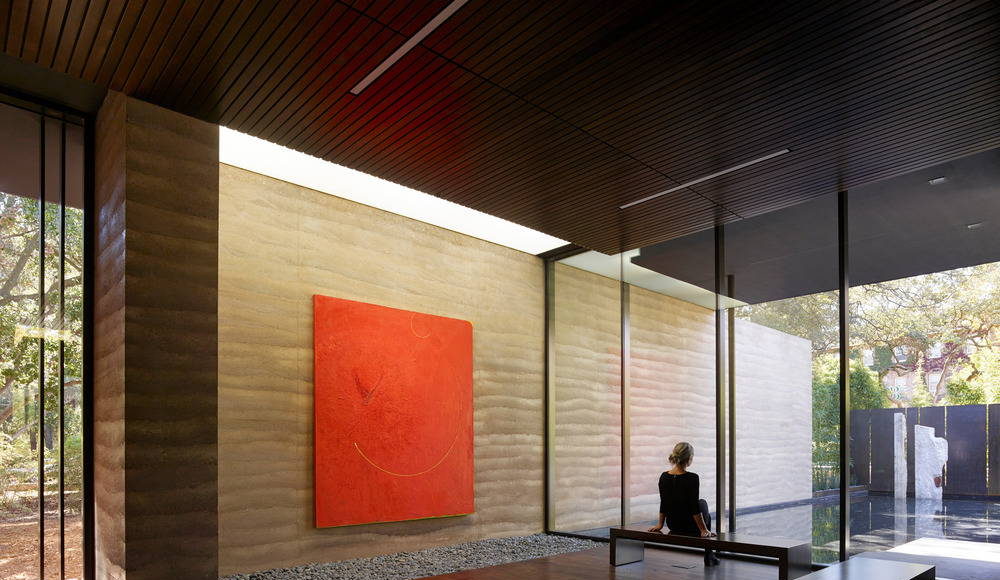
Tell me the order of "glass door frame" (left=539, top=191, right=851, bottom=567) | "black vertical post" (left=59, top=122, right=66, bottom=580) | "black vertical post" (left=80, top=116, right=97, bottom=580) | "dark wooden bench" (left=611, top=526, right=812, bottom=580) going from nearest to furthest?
1. "black vertical post" (left=59, top=122, right=66, bottom=580)
2. "black vertical post" (left=80, top=116, right=97, bottom=580)
3. "dark wooden bench" (left=611, top=526, right=812, bottom=580)
4. "glass door frame" (left=539, top=191, right=851, bottom=567)

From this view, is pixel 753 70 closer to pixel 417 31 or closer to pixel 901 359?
pixel 417 31

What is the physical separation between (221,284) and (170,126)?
6.44 feet

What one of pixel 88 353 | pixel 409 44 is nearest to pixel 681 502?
pixel 409 44

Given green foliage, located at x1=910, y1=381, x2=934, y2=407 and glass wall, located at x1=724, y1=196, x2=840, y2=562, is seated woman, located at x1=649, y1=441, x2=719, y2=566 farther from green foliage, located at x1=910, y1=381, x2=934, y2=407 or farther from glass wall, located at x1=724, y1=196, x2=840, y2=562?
green foliage, located at x1=910, y1=381, x2=934, y2=407

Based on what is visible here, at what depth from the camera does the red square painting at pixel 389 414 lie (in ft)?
25.1

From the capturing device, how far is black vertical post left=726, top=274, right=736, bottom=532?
8.07 metres

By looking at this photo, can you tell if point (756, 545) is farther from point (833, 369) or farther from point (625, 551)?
point (833, 369)

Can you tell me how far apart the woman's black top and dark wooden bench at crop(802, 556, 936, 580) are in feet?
4.66

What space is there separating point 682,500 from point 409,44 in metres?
4.87

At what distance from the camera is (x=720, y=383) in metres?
8.32

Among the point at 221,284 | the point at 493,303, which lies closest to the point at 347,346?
the point at 221,284

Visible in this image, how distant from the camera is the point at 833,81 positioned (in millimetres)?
5051

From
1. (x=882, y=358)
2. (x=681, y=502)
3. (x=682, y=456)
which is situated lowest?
(x=681, y=502)

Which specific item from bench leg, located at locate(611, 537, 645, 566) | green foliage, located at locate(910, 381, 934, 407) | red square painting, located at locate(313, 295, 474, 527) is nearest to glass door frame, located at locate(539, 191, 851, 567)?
green foliage, located at locate(910, 381, 934, 407)
